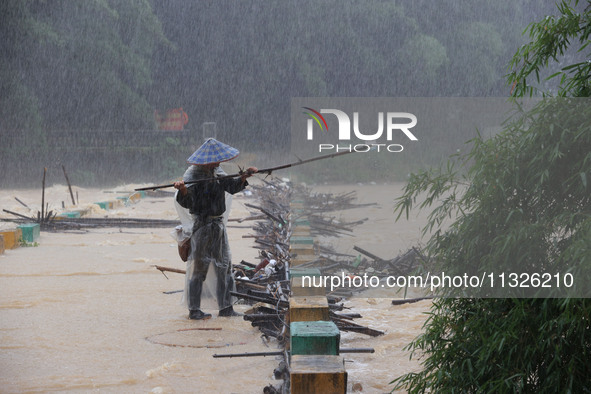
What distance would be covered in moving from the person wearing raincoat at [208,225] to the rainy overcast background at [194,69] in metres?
24.7

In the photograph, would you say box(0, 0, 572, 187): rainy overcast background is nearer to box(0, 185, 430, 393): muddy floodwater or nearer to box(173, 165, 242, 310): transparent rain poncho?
box(0, 185, 430, 393): muddy floodwater

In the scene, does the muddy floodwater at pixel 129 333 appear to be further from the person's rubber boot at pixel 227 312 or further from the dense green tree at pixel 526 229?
the dense green tree at pixel 526 229

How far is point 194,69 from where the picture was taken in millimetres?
34781

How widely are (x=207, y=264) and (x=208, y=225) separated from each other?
1.36 feet

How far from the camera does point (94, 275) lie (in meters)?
11.1

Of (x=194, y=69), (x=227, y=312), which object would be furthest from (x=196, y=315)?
(x=194, y=69)

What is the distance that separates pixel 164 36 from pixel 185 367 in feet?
100

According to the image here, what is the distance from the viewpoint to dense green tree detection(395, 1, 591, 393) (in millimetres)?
3424

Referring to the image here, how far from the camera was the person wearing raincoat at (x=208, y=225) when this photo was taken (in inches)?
313

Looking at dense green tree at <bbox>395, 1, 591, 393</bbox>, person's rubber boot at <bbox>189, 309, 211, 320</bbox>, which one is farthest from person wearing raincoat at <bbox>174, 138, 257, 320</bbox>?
dense green tree at <bbox>395, 1, 591, 393</bbox>

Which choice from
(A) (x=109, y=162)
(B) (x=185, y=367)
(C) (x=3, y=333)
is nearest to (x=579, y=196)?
(B) (x=185, y=367)

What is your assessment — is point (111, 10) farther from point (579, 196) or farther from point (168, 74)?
point (579, 196)

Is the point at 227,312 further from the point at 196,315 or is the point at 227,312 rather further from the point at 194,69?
the point at 194,69

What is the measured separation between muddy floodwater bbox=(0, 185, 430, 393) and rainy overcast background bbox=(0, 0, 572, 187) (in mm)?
19374
